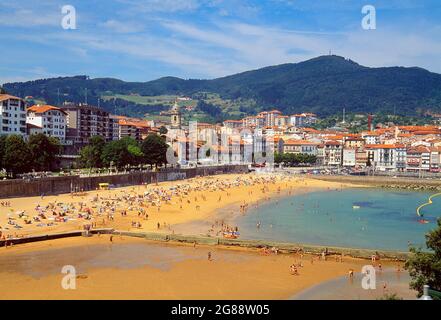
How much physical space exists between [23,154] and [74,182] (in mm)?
5255

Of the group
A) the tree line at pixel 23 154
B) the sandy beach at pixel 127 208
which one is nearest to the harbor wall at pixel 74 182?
the sandy beach at pixel 127 208

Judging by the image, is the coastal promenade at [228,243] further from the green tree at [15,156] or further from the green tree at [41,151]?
the green tree at [41,151]

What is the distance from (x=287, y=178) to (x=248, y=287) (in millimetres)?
59980

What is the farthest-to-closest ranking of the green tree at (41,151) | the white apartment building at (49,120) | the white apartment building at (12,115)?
1. the white apartment building at (49,120)
2. the white apartment building at (12,115)
3. the green tree at (41,151)

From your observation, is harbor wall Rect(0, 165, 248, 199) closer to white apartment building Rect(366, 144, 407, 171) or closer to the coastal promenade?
the coastal promenade

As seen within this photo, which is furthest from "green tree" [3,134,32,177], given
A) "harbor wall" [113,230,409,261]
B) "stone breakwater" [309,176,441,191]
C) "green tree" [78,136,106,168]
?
"stone breakwater" [309,176,441,191]

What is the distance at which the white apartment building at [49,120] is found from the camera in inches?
2544

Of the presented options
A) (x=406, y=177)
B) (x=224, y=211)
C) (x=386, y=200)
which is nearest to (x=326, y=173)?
(x=406, y=177)

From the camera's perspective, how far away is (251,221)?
1414 inches

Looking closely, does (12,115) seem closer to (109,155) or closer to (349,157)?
(109,155)

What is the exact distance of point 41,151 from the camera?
49312 mm

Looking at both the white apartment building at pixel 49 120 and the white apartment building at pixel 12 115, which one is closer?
the white apartment building at pixel 12 115

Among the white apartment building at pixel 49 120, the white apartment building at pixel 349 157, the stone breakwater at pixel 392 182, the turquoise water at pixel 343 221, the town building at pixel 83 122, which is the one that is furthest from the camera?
the white apartment building at pixel 349 157

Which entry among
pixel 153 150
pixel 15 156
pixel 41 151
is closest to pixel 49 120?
pixel 153 150
